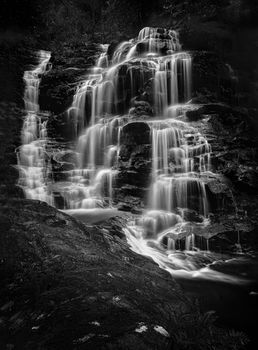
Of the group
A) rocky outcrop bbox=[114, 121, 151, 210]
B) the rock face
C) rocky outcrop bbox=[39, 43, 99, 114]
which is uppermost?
rocky outcrop bbox=[39, 43, 99, 114]

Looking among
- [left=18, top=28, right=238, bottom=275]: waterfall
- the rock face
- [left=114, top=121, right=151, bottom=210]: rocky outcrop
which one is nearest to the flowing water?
[left=18, top=28, right=238, bottom=275]: waterfall

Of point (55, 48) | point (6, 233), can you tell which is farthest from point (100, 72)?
point (6, 233)

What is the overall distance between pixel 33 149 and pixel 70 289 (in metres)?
12.9

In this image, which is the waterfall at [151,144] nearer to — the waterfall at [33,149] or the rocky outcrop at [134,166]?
the waterfall at [33,149]

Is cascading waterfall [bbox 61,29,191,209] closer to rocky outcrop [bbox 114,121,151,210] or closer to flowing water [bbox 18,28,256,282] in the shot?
flowing water [bbox 18,28,256,282]

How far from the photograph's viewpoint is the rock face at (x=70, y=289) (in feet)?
9.90

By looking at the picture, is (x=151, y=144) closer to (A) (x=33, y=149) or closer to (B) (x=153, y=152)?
(B) (x=153, y=152)

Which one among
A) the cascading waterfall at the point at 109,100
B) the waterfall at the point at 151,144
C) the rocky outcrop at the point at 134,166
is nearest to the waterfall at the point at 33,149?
the waterfall at the point at 151,144

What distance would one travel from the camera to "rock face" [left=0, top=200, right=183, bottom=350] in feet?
9.90

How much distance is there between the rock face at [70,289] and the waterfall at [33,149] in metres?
7.04

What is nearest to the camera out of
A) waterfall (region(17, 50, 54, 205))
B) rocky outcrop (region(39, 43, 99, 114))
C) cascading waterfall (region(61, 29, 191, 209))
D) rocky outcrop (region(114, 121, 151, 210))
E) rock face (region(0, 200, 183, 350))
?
rock face (region(0, 200, 183, 350))

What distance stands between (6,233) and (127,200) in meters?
7.76

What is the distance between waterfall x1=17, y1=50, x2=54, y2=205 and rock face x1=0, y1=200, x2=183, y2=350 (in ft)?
23.1

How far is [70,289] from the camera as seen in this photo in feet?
13.0
